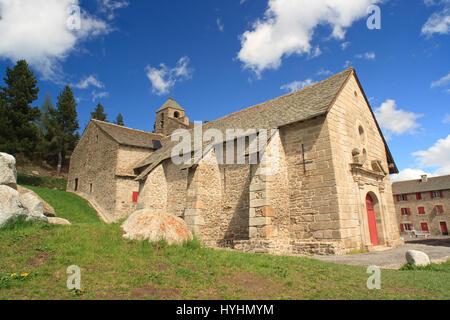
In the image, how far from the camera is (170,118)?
30391mm

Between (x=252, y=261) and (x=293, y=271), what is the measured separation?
108 cm

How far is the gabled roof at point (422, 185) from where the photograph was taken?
35422 mm

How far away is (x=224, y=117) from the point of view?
21016mm

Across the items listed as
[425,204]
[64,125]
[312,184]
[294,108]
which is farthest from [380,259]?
[64,125]

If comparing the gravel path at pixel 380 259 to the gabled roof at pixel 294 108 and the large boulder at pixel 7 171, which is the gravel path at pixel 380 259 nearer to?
the gabled roof at pixel 294 108

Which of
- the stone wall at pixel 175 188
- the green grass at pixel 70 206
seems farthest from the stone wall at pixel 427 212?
the green grass at pixel 70 206

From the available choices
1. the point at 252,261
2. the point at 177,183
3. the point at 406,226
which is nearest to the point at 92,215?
the point at 177,183

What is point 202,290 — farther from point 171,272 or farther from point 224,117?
point 224,117

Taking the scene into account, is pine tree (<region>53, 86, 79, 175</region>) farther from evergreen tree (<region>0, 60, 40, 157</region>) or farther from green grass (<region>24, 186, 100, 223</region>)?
green grass (<region>24, 186, 100, 223</region>)

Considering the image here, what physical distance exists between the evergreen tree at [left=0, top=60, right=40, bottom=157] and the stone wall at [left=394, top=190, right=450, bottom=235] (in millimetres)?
46139

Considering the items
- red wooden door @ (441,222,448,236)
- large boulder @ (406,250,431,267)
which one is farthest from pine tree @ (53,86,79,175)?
red wooden door @ (441,222,448,236)

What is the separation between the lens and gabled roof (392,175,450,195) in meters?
35.4

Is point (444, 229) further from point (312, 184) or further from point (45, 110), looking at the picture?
point (45, 110)

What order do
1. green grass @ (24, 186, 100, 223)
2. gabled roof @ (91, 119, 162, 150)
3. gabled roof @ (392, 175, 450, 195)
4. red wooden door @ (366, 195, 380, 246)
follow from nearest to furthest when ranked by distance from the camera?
1. red wooden door @ (366, 195, 380, 246)
2. green grass @ (24, 186, 100, 223)
3. gabled roof @ (91, 119, 162, 150)
4. gabled roof @ (392, 175, 450, 195)
